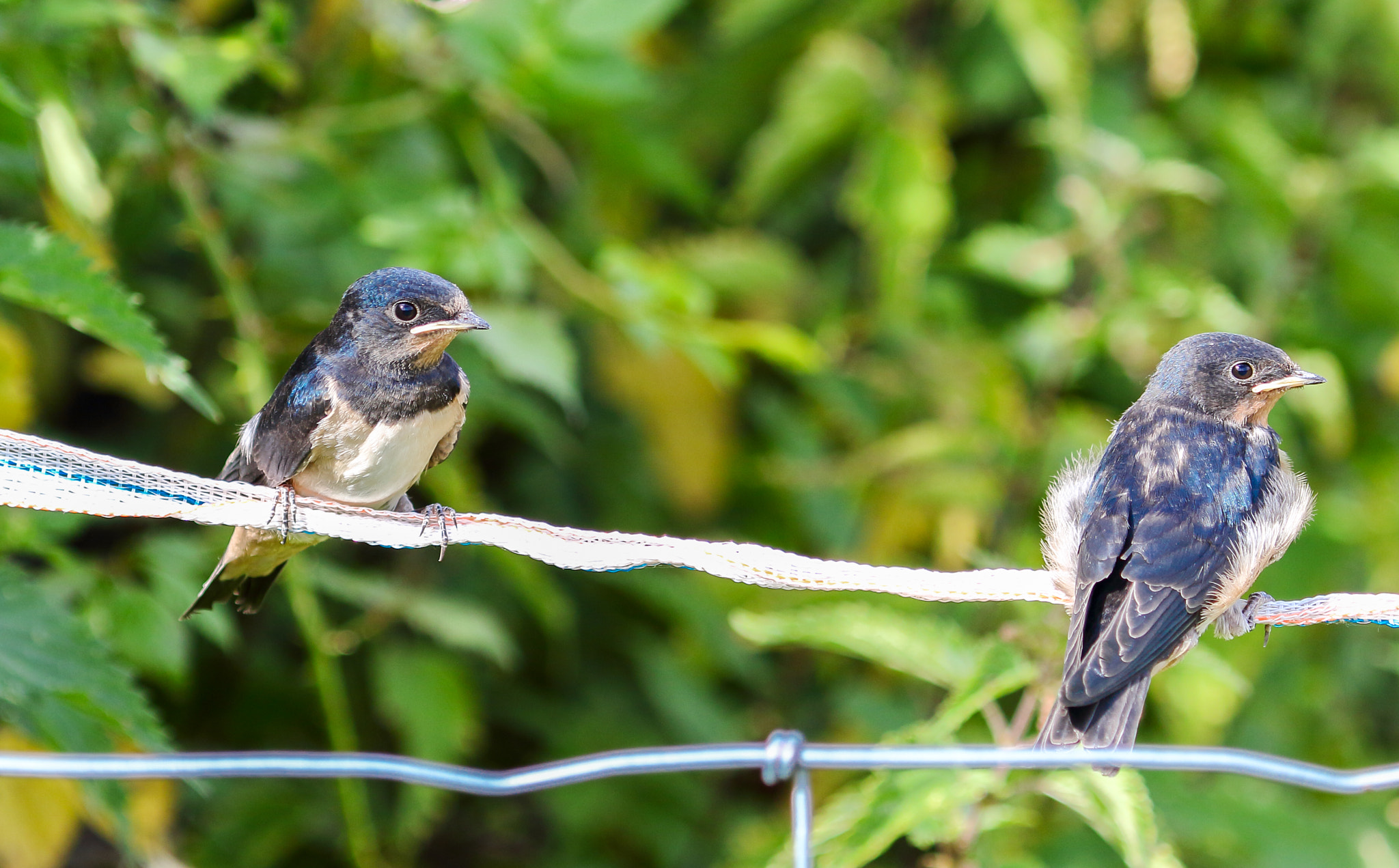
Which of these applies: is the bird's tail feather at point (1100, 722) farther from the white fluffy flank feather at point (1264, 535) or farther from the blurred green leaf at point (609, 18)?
the blurred green leaf at point (609, 18)

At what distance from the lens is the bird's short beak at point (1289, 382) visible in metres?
2.56

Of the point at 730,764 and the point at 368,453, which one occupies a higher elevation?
the point at 368,453

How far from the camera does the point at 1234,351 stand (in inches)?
105

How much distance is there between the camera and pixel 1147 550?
232cm

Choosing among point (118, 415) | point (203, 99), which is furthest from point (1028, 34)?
point (118, 415)

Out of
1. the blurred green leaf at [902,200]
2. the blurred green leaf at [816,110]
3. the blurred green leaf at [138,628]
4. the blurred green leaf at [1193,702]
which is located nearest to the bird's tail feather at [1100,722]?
the blurred green leaf at [138,628]

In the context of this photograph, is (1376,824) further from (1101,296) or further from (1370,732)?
(1101,296)

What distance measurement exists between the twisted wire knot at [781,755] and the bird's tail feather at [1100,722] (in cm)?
56

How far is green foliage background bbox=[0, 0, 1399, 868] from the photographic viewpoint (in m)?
3.42

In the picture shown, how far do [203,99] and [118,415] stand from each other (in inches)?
74.3

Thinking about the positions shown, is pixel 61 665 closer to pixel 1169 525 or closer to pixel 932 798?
pixel 932 798

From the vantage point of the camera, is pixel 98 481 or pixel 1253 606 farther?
pixel 1253 606

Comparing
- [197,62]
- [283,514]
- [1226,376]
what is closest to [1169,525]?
[1226,376]

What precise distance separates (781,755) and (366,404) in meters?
0.96
